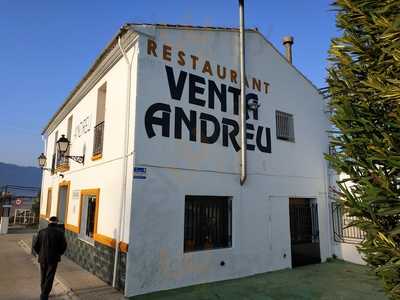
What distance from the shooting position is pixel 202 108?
748 centimetres

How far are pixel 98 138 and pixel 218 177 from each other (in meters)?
3.83

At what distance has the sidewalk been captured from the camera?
19.5 ft

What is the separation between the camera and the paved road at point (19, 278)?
6055 millimetres

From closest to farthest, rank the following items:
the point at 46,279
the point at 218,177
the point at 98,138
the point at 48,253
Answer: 1. the point at 46,279
2. the point at 48,253
3. the point at 218,177
4. the point at 98,138

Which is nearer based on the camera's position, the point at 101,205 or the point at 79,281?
the point at 79,281

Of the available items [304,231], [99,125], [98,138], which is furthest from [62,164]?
[304,231]

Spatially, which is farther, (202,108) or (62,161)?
(62,161)

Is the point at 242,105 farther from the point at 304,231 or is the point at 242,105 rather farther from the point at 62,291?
the point at 62,291

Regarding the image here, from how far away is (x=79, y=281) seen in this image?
6.90 meters

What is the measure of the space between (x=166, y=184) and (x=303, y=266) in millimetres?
5340

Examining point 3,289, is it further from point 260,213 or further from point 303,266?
point 303,266

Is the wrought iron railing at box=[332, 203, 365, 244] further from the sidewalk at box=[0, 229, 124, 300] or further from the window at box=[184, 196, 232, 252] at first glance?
the sidewalk at box=[0, 229, 124, 300]

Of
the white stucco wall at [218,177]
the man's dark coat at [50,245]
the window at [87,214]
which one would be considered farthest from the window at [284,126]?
the man's dark coat at [50,245]

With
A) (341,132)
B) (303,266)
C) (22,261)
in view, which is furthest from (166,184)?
(22,261)
